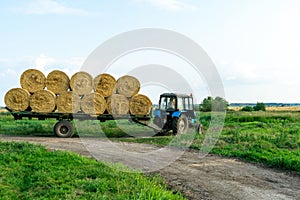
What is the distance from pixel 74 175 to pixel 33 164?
1.70 metres

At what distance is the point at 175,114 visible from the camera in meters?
16.2

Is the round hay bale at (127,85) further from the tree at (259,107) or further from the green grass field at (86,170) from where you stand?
the tree at (259,107)

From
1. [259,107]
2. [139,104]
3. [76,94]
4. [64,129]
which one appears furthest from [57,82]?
[259,107]

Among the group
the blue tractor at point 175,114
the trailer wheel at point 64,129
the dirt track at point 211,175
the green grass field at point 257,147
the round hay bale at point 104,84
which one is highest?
the round hay bale at point 104,84

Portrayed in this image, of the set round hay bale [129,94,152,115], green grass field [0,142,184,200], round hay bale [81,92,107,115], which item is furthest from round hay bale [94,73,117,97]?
green grass field [0,142,184,200]

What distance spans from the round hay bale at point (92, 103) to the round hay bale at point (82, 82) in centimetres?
25

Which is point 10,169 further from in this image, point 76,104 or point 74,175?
point 76,104

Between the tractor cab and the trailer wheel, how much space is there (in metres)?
3.90

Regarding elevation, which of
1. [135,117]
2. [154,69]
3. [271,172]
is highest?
[154,69]

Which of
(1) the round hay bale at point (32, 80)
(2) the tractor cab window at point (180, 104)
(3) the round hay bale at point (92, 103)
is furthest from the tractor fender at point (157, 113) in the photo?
(1) the round hay bale at point (32, 80)

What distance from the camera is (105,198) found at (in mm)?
5926

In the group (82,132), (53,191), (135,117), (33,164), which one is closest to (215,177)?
(53,191)

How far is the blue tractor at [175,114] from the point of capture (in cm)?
1620

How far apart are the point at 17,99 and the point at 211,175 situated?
958 cm
